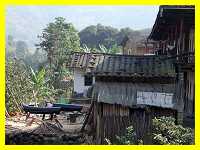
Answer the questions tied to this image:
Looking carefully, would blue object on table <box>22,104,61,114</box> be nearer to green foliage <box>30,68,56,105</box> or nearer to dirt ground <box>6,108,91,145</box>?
dirt ground <box>6,108,91,145</box>

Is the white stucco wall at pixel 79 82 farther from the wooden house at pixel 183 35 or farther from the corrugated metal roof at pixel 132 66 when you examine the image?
the corrugated metal roof at pixel 132 66

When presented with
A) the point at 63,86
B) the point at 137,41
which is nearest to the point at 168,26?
the point at 63,86

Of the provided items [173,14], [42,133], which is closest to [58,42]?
[42,133]

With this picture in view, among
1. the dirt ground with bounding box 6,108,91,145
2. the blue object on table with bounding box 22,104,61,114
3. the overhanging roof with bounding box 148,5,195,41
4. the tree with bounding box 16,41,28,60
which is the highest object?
the tree with bounding box 16,41,28,60

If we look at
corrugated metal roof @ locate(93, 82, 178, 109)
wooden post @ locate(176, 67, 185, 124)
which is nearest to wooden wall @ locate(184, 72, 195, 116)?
wooden post @ locate(176, 67, 185, 124)

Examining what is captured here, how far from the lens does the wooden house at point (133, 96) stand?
38.0ft

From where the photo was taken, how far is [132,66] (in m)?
12.8

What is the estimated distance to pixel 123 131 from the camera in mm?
11578

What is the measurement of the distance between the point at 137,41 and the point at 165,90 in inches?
837

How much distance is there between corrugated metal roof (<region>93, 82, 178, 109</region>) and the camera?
461 inches

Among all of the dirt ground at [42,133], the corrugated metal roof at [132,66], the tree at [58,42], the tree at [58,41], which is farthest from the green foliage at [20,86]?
the tree at [58,41]

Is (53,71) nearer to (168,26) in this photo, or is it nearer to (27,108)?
(27,108)

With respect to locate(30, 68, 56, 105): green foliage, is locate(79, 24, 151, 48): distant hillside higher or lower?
higher

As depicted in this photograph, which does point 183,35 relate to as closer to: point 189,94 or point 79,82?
point 189,94
